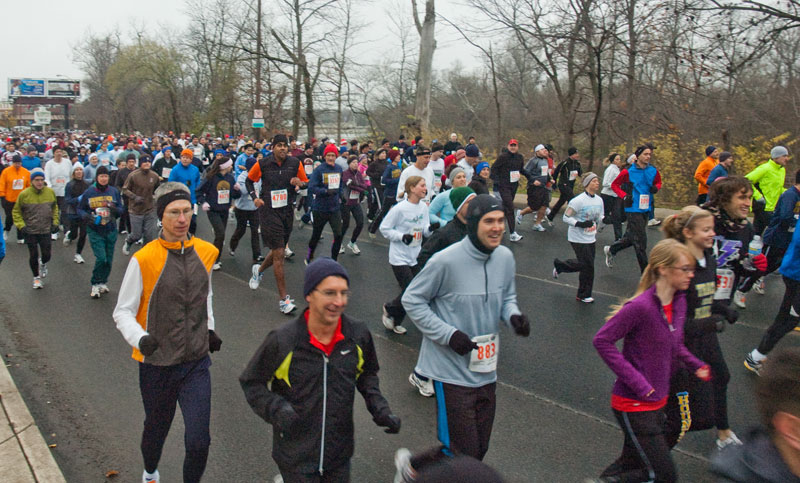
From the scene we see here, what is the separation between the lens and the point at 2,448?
14.9 feet

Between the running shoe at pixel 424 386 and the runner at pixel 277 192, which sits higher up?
the runner at pixel 277 192

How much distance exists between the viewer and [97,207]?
29.9ft

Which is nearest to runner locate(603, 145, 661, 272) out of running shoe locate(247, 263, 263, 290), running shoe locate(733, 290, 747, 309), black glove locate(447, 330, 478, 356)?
running shoe locate(733, 290, 747, 309)

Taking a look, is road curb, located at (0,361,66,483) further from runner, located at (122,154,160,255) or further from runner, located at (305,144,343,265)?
runner, located at (305,144,343,265)

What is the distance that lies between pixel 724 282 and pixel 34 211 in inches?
334

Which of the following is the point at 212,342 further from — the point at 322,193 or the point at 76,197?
the point at 76,197

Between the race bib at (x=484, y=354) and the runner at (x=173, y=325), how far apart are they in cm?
148

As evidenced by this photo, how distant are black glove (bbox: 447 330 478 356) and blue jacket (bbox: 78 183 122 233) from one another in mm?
6908

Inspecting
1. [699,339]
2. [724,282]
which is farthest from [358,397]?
Answer: [724,282]

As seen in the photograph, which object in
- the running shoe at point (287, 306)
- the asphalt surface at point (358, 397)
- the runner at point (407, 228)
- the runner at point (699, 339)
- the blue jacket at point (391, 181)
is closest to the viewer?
the runner at point (699, 339)

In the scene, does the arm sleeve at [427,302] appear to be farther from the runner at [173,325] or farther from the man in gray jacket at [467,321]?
the runner at [173,325]

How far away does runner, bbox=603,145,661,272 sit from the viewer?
9.45m

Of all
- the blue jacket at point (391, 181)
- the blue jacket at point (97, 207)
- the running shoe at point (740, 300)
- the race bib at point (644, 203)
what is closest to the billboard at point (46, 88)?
the blue jacket at point (391, 181)

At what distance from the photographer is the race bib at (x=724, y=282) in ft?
16.9
